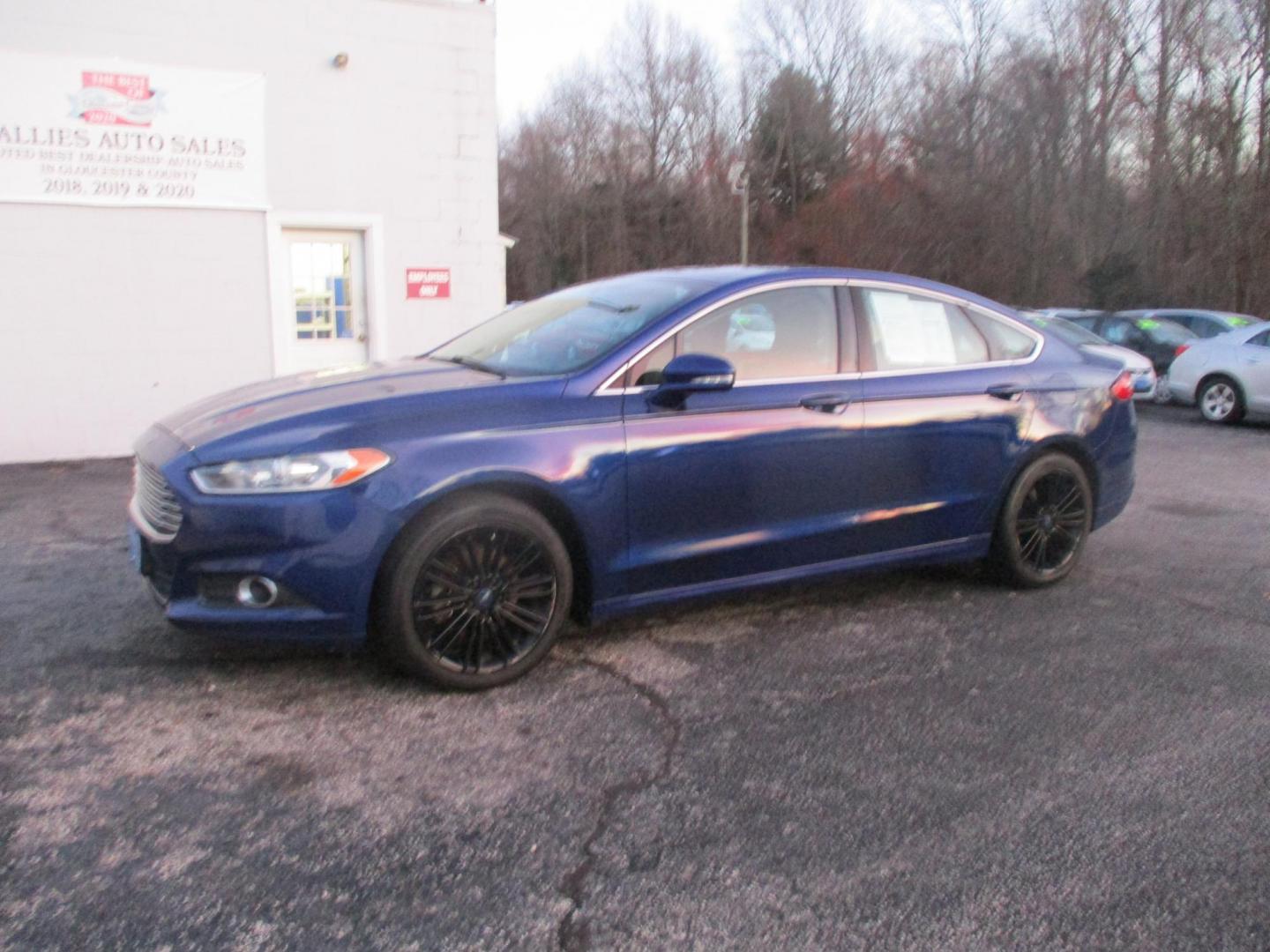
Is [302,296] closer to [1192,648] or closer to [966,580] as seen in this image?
[966,580]

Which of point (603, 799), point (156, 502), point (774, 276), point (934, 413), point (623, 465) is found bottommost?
point (603, 799)

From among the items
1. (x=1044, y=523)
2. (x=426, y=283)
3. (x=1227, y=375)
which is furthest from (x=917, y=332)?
(x=1227, y=375)

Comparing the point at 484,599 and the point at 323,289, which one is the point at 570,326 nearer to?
the point at 484,599

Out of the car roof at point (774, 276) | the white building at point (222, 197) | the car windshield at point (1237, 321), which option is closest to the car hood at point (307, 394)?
the car roof at point (774, 276)

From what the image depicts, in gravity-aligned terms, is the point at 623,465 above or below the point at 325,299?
below

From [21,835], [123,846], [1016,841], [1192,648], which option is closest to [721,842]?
[1016,841]

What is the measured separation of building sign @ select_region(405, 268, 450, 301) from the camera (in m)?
10.5

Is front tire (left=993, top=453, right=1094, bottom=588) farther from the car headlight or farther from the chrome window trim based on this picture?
the car headlight

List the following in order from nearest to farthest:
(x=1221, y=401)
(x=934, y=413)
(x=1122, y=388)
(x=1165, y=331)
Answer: (x=934, y=413)
(x=1122, y=388)
(x=1221, y=401)
(x=1165, y=331)

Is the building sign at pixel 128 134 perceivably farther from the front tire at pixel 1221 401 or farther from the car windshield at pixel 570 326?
the front tire at pixel 1221 401

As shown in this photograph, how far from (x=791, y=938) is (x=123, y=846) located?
174cm

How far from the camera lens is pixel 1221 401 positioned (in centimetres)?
1352

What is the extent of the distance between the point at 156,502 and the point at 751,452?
7.36 ft

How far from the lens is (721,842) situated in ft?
9.67
